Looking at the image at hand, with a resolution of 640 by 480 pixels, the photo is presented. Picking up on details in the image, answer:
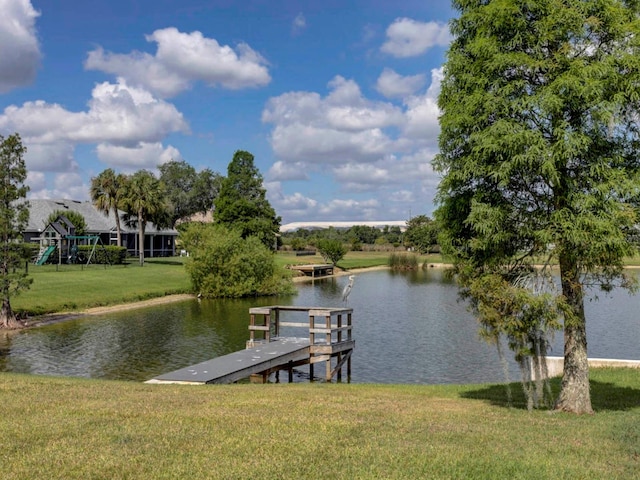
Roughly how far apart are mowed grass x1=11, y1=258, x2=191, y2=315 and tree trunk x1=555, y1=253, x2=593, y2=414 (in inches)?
1051

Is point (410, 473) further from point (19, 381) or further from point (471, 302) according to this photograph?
point (19, 381)

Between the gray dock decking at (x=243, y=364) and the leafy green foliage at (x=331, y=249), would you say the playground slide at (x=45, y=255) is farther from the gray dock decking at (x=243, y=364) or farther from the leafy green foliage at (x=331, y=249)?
the gray dock decking at (x=243, y=364)

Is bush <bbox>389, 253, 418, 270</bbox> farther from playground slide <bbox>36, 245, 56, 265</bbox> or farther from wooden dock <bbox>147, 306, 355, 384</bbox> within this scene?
wooden dock <bbox>147, 306, 355, 384</bbox>

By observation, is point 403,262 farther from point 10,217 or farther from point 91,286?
point 10,217

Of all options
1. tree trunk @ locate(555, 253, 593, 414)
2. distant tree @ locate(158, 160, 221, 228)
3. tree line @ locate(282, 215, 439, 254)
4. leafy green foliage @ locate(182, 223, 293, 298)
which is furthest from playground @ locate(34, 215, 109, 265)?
tree trunk @ locate(555, 253, 593, 414)

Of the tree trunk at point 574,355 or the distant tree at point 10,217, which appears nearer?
the tree trunk at point 574,355

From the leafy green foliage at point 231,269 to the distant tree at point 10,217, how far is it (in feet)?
56.2

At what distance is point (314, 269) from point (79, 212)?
27821 millimetres

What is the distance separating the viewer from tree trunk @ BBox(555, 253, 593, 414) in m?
10.5

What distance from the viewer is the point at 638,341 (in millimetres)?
25672

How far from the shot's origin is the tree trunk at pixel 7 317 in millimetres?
27578

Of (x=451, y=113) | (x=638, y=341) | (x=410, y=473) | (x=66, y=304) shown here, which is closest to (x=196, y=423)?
(x=410, y=473)

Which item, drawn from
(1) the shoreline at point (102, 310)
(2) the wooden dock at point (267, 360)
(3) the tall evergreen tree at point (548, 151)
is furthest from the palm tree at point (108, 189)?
(3) the tall evergreen tree at point (548, 151)

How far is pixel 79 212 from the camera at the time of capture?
68688mm
